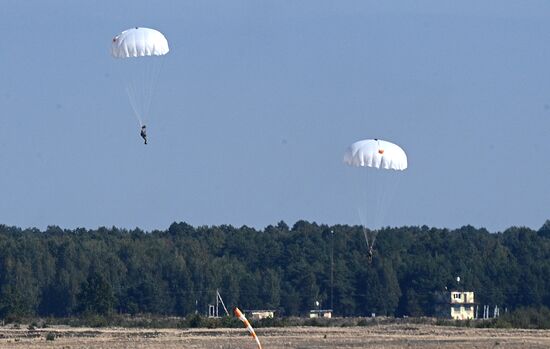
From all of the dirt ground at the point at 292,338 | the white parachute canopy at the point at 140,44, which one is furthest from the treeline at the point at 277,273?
the white parachute canopy at the point at 140,44

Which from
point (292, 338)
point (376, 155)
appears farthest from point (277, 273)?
point (376, 155)

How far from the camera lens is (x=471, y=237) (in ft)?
636

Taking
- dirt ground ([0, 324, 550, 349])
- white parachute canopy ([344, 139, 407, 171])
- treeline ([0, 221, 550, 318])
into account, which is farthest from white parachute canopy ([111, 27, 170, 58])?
treeline ([0, 221, 550, 318])

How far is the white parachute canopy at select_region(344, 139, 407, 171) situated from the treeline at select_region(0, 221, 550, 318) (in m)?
59.4

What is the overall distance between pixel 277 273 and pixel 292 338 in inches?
3249

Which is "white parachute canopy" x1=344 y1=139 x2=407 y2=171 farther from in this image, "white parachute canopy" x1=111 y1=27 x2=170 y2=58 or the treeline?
the treeline

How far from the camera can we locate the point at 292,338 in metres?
82.1

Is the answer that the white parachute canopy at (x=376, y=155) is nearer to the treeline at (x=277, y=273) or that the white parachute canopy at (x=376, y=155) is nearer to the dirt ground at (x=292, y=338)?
the dirt ground at (x=292, y=338)

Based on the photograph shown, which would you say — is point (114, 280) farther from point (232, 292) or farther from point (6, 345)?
point (6, 345)

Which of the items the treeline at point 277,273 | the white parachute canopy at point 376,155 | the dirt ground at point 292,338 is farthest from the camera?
the treeline at point 277,273

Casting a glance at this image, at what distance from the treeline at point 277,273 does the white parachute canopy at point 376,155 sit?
195ft

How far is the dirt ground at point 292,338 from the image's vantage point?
7506 cm

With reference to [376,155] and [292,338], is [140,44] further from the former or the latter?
[292,338]

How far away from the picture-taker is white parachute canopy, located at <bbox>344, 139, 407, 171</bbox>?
7938cm
